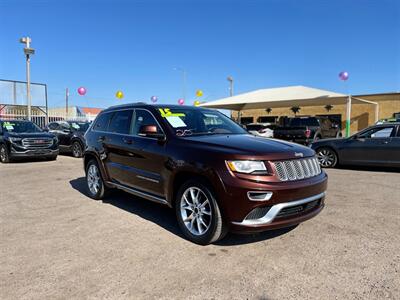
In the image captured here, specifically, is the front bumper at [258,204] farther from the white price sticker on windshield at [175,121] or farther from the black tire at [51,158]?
the black tire at [51,158]

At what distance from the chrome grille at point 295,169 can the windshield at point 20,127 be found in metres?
11.7

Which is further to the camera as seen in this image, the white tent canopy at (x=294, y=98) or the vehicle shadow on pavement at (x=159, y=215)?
the white tent canopy at (x=294, y=98)

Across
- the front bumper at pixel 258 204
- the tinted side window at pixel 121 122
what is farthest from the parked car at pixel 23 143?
the front bumper at pixel 258 204

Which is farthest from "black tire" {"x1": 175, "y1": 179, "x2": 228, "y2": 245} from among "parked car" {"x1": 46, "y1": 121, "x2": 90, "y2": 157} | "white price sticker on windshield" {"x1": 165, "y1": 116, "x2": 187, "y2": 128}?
"parked car" {"x1": 46, "y1": 121, "x2": 90, "y2": 157}

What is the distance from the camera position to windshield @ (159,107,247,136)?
15.2 feet

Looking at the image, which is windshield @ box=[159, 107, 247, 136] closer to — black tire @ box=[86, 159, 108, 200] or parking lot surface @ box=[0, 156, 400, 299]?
parking lot surface @ box=[0, 156, 400, 299]

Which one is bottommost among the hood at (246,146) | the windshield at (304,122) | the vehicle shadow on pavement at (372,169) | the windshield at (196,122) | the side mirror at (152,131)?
the vehicle shadow on pavement at (372,169)

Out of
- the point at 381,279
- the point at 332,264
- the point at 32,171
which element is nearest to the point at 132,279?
the point at 332,264

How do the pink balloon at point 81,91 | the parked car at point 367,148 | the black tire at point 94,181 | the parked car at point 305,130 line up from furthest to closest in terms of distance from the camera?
the pink balloon at point 81,91 → the parked car at point 305,130 → the parked car at point 367,148 → the black tire at point 94,181

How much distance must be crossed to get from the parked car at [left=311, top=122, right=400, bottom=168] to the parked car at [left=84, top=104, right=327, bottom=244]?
19.4ft

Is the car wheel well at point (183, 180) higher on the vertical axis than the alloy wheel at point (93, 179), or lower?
higher

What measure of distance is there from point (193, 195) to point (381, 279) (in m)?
2.10

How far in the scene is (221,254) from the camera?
12.0 feet

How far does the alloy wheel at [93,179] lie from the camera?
20.1 ft
